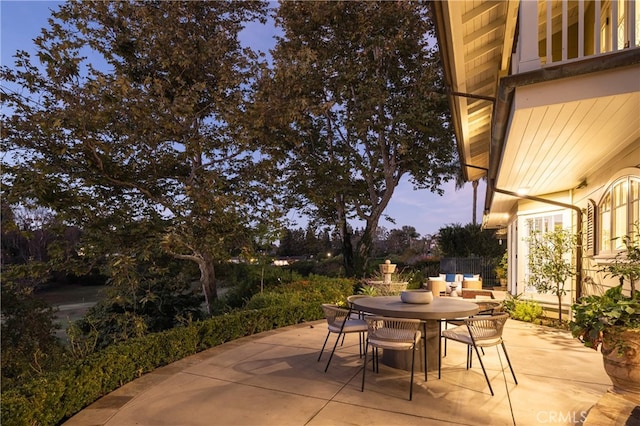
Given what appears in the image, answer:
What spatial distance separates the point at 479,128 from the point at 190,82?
6.37 meters

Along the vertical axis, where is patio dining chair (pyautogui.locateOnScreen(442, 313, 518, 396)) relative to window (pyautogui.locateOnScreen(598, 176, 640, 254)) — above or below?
below

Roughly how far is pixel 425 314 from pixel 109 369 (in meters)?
3.18

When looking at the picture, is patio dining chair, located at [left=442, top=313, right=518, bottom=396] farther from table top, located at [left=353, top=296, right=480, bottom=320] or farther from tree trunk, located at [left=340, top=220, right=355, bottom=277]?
tree trunk, located at [left=340, top=220, right=355, bottom=277]

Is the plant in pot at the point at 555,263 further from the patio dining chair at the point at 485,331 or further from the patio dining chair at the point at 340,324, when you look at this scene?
the patio dining chair at the point at 340,324

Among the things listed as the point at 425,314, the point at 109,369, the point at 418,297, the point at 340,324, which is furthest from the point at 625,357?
the point at 109,369

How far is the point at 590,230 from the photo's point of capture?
236 inches

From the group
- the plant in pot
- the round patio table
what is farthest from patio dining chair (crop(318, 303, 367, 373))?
the plant in pot

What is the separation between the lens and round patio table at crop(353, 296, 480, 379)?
3.91 meters

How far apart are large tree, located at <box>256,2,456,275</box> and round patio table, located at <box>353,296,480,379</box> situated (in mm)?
7257

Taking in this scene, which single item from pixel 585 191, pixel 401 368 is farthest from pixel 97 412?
pixel 585 191

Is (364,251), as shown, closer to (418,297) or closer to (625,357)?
(418,297)

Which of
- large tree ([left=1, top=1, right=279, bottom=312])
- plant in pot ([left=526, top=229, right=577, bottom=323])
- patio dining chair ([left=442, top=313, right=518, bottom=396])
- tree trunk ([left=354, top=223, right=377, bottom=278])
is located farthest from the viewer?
tree trunk ([left=354, top=223, right=377, bottom=278])

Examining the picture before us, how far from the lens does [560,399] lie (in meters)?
3.51

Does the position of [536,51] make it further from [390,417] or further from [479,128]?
[479,128]
